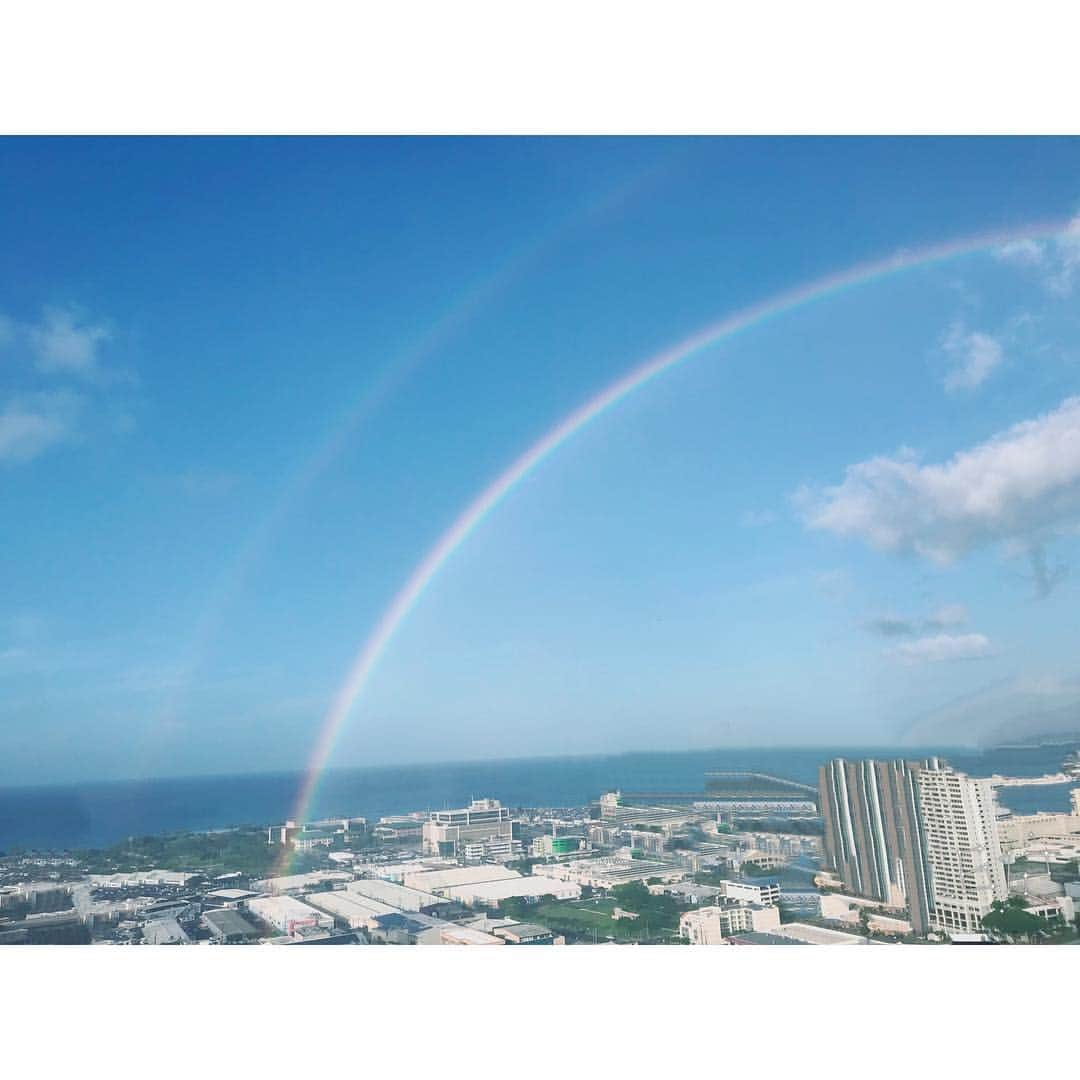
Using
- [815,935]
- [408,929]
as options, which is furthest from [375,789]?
[815,935]

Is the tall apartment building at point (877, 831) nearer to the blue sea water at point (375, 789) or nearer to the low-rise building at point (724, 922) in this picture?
the blue sea water at point (375, 789)

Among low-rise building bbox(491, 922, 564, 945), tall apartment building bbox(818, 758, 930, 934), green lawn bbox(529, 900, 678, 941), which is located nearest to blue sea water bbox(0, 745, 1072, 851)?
tall apartment building bbox(818, 758, 930, 934)

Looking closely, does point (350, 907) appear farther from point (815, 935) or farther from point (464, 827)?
point (815, 935)

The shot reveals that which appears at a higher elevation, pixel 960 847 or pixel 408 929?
pixel 960 847

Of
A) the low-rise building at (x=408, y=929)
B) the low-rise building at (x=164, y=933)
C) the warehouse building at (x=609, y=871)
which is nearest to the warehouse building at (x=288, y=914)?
the low-rise building at (x=408, y=929)
